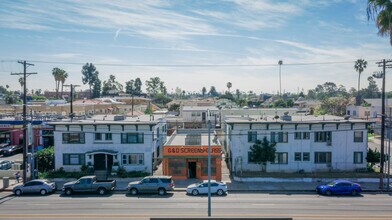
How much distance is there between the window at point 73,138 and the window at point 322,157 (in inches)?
1068

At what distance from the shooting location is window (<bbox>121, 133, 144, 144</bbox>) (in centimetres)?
3856

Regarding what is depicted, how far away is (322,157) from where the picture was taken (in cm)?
3859

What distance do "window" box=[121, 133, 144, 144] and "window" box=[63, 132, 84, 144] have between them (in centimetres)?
486

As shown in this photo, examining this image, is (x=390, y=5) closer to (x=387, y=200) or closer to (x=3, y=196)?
(x=387, y=200)

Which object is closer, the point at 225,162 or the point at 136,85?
the point at 225,162

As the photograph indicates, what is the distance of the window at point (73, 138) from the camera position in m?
38.6

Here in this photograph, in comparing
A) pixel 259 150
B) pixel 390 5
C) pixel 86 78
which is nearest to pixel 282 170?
pixel 259 150

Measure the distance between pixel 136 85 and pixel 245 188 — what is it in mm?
146528

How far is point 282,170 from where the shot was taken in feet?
125

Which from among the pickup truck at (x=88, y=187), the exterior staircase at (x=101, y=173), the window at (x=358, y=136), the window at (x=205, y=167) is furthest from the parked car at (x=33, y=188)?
the window at (x=358, y=136)

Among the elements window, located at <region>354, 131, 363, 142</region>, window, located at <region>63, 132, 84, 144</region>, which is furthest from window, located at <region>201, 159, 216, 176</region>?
window, located at <region>354, 131, 363, 142</region>

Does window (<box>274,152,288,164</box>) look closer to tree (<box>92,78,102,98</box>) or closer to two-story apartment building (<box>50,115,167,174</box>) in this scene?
two-story apartment building (<box>50,115,167,174</box>)

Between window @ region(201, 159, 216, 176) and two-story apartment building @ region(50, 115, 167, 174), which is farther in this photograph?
two-story apartment building @ region(50, 115, 167, 174)

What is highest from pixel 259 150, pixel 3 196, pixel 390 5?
pixel 390 5
